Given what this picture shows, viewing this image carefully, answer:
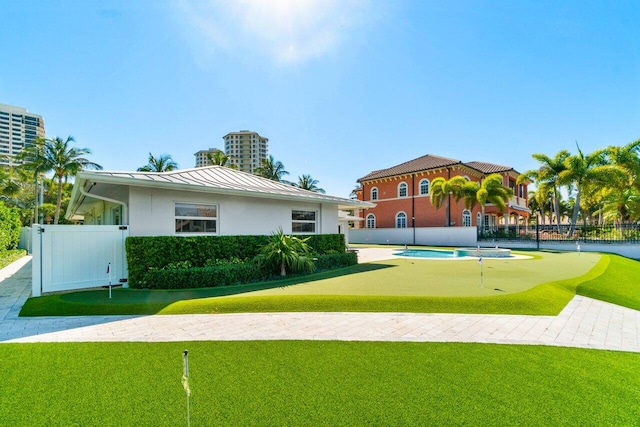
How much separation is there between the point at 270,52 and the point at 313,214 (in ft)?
23.5

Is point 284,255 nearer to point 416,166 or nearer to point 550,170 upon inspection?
point 416,166

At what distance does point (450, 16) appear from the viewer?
413 inches

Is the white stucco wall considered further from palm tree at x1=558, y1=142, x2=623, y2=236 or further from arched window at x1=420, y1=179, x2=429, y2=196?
palm tree at x1=558, y1=142, x2=623, y2=236

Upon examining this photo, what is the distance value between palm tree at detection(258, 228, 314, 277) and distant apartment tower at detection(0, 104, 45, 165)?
78.5m

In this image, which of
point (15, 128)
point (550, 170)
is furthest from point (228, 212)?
point (15, 128)

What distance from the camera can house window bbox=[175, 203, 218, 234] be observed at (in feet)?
32.9

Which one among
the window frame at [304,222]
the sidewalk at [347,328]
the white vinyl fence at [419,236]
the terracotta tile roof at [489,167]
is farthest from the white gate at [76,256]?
the terracotta tile roof at [489,167]

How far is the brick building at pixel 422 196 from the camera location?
3055 cm

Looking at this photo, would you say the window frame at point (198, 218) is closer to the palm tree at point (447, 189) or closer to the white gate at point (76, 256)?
the white gate at point (76, 256)

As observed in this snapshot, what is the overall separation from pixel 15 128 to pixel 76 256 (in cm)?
8229

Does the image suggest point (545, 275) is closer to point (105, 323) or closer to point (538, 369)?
point (538, 369)

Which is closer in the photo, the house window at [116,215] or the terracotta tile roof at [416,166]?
the house window at [116,215]

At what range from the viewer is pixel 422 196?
3225 cm

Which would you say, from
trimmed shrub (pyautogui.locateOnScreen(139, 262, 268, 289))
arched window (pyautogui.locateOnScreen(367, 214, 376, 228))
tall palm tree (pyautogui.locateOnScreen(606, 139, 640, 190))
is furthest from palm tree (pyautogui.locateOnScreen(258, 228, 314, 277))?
tall palm tree (pyautogui.locateOnScreen(606, 139, 640, 190))
